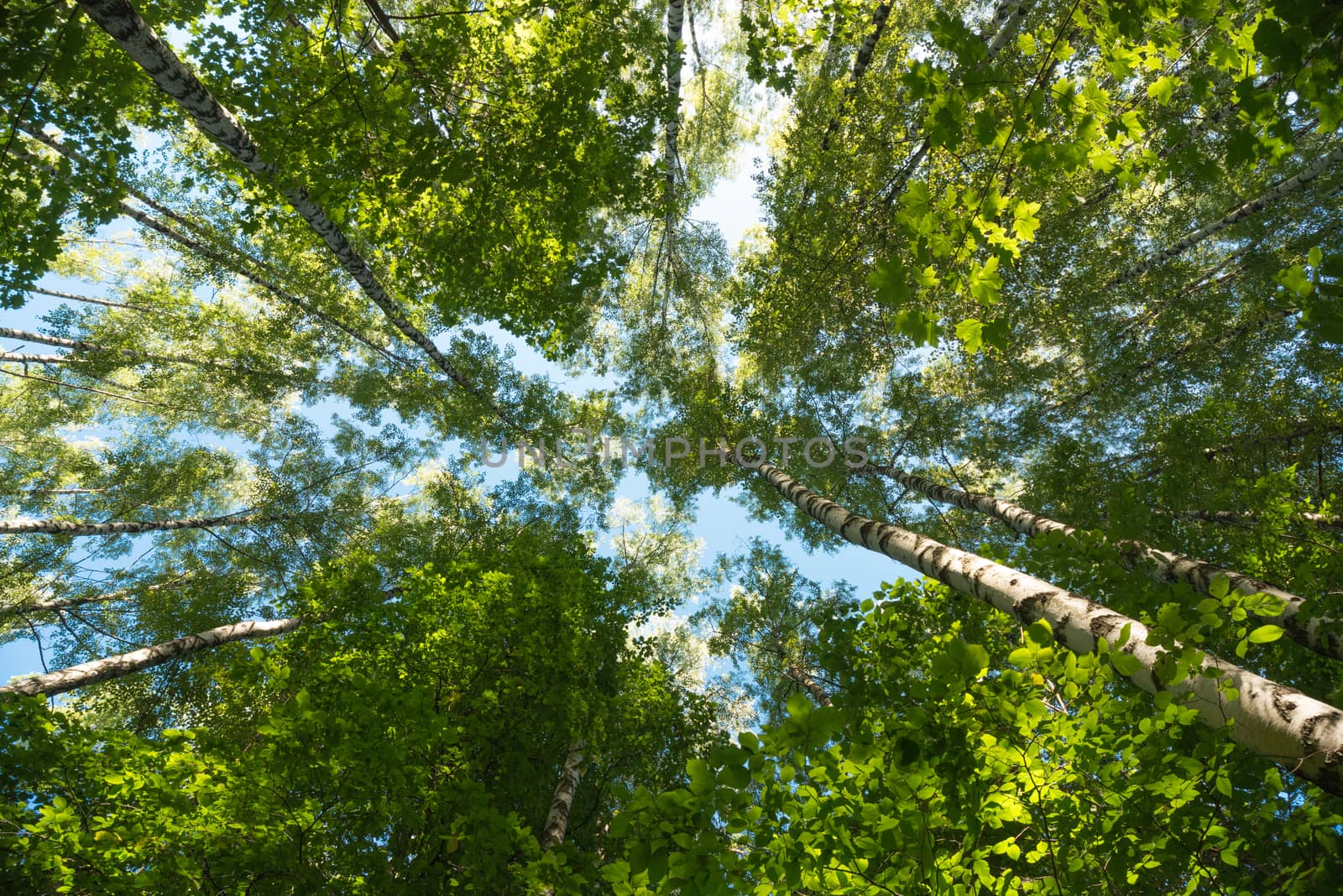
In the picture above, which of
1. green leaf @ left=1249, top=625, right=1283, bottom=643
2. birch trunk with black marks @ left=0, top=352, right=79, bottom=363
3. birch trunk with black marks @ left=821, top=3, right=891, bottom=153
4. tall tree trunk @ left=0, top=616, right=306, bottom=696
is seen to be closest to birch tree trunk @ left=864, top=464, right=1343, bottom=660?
green leaf @ left=1249, top=625, right=1283, bottom=643

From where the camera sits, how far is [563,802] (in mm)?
5551

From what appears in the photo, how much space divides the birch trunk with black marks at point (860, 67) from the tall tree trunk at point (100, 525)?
44.2 ft

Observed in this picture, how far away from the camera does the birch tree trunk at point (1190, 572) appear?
10.9 ft

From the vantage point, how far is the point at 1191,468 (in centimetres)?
664

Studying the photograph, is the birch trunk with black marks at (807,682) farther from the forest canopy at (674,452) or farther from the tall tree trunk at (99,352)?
the tall tree trunk at (99,352)

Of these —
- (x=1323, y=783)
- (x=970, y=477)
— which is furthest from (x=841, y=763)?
(x=970, y=477)

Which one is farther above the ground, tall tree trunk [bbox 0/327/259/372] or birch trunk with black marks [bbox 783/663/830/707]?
tall tree trunk [bbox 0/327/259/372]

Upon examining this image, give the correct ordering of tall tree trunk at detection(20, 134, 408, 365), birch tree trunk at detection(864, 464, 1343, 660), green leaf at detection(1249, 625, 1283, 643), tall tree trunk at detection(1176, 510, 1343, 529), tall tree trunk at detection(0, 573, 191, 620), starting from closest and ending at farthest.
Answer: green leaf at detection(1249, 625, 1283, 643) < birch tree trunk at detection(864, 464, 1343, 660) < tall tree trunk at detection(1176, 510, 1343, 529) < tall tree trunk at detection(0, 573, 191, 620) < tall tree trunk at detection(20, 134, 408, 365)

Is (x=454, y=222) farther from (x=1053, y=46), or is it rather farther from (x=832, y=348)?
Answer: (x=832, y=348)

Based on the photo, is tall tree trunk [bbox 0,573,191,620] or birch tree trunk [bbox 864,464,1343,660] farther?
tall tree trunk [bbox 0,573,191,620]

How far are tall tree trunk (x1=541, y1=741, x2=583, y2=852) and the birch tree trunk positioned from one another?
5371 mm

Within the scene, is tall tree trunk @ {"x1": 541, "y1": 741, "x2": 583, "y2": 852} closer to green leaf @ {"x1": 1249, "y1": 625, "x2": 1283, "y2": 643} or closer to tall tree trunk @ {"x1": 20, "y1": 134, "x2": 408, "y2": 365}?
green leaf @ {"x1": 1249, "y1": 625, "x2": 1283, "y2": 643}

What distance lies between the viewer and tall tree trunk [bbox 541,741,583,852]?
5094 mm

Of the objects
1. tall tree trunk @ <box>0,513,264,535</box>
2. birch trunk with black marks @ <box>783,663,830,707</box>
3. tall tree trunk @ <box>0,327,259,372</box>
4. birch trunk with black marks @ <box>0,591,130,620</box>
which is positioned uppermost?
tall tree trunk @ <box>0,327,259,372</box>
